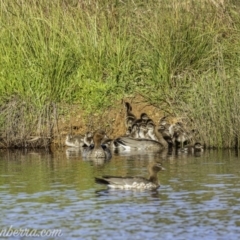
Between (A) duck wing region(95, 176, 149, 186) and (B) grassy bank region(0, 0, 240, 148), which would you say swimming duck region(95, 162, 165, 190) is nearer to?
(A) duck wing region(95, 176, 149, 186)

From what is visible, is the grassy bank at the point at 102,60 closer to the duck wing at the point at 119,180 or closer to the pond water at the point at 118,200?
the pond water at the point at 118,200

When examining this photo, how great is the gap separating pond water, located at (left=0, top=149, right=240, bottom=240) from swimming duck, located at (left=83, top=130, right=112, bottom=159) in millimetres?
548

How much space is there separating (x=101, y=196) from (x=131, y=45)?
782cm

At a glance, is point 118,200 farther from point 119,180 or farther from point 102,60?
point 102,60

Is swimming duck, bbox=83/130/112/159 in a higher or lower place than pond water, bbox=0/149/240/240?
higher

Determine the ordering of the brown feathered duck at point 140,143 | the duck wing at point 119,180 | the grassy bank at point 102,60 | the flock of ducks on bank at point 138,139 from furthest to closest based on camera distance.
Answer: the grassy bank at point 102,60 → the brown feathered duck at point 140,143 → the flock of ducks on bank at point 138,139 → the duck wing at point 119,180

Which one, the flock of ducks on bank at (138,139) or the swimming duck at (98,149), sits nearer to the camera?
the swimming duck at (98,149)

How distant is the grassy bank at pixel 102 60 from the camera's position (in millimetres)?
19484

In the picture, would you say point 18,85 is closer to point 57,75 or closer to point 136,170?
point 57,75

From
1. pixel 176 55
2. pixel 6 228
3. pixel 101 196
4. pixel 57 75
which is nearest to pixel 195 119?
pixel 176 55

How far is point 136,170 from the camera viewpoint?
51.9ft

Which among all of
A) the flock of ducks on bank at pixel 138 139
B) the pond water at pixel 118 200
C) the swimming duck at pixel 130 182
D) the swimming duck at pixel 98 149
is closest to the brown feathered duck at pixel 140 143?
the flock of ducks on bank at pixel 138 139

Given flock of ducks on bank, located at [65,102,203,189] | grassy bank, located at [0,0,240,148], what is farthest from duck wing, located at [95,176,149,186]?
grassy bank, located at [0,0,240,148]

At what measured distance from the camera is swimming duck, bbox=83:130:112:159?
1800cm
